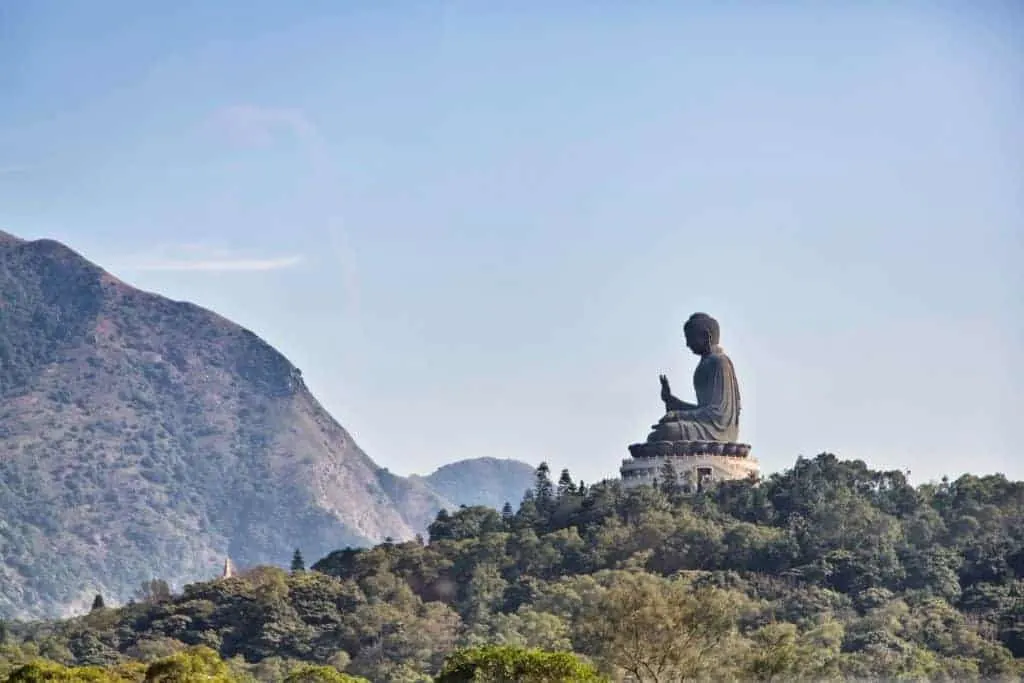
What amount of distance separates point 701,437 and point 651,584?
36163 mm

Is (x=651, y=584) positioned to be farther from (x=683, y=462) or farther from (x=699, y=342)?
(x=699, y=342)

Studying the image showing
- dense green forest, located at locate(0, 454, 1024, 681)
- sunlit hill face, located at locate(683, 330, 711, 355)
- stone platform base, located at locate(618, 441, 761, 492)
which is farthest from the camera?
sunlit hill face, located at locate(683, 330, 711, 355)

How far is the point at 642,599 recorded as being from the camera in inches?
2445

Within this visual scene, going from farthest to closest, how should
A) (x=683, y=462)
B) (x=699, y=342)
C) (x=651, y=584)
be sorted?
(x=699, y=342) → (x=683, y=462) → (x=651, y=584)

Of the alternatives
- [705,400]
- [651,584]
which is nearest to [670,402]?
[705,400]

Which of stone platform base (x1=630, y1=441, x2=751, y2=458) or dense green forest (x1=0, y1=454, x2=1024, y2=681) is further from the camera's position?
stone platform base (x1=630, y1=441, x2=751, y2=458)

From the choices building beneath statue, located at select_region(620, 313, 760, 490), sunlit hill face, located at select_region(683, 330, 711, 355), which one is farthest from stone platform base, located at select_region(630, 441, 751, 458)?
sunlit hill face, located at select_region(683, 330, 711, 355)

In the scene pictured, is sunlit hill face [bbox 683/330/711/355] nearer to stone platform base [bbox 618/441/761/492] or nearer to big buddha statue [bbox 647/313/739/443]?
big buddha statue [bbox 647/313/739/443]

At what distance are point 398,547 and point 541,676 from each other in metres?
50.9

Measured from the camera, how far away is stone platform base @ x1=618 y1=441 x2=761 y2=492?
331 ft

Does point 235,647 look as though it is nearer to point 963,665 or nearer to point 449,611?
point 449,611

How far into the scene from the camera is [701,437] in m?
102

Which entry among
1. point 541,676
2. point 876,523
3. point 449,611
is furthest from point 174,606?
point 541,676

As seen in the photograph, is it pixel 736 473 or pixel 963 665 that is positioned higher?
pixel 736 473
